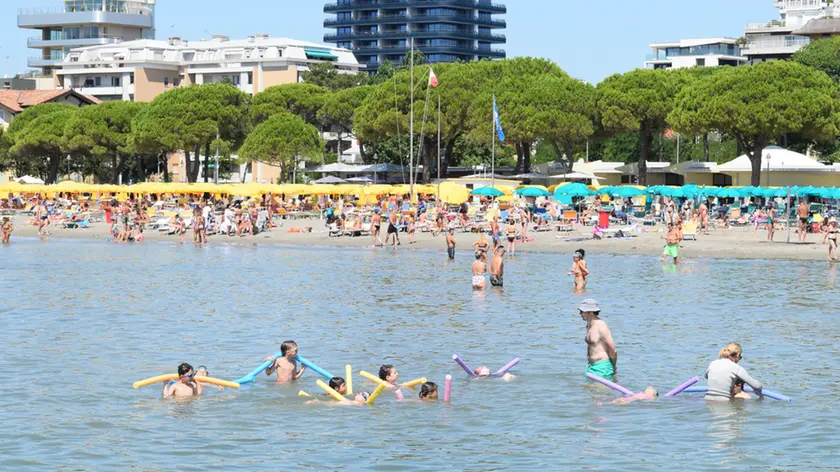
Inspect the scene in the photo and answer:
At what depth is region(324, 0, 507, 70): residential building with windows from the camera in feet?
496

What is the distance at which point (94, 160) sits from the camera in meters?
91.7

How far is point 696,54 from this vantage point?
130 m

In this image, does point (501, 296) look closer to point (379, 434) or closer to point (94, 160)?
point (379, 434)

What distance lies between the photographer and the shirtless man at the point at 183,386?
15.0 metres

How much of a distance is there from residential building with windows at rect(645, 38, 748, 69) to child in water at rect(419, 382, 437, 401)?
111380 mm

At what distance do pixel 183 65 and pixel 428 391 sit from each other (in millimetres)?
115084

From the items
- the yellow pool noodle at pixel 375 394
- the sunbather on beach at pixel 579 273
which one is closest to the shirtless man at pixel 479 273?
the sunbather on beach at pixel 579 273

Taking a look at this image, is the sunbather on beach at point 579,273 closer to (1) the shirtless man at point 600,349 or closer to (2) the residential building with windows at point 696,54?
(1) the shirtless man at point 600,349

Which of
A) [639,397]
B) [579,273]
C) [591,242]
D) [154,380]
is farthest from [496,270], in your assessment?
[591,242]

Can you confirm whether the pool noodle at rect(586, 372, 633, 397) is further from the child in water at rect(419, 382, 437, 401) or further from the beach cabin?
the beach cabin

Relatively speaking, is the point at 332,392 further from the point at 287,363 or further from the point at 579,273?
the point at 579,273

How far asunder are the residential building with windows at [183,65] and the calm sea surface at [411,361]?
91068mm

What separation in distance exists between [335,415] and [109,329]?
8.32 meters

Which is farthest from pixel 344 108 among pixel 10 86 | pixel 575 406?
pixel 575 406
